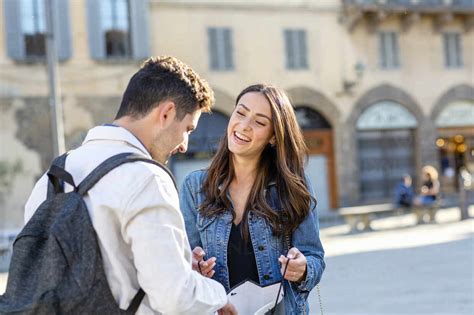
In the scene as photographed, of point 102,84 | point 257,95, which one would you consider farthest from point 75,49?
point 257,95

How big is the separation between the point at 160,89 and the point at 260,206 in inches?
37.0

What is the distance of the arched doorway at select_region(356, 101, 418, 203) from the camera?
80.4ft

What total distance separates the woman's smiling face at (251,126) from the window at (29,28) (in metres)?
17.9

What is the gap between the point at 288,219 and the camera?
9.53ft

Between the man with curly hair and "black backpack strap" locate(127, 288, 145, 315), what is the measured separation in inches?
0.5

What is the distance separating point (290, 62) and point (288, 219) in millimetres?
20899

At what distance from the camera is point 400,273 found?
380 inches

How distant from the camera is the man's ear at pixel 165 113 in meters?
2.13

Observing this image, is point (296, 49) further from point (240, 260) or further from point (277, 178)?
point (240, 260)

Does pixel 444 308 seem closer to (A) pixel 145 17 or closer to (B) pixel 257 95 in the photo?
(B) pixel 257 95

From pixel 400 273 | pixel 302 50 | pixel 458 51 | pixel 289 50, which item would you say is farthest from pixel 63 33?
pixel 458 51

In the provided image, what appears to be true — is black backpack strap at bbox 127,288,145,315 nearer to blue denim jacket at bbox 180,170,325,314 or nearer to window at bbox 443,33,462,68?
blue denim jacket at bbox 180,170,325,314

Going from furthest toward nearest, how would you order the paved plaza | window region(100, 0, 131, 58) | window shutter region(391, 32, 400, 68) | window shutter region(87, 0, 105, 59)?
window shutter region(391, 32, 400, 68) < window region(100, 0, 131, 58) < window shutter region(87, 0, 105, 59) < the paved plaza

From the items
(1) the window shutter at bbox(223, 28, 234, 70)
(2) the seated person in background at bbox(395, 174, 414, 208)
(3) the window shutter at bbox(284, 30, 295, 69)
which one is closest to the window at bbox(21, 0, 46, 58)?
(1) the window shutter at bbox(223, 28, 234, 70)
